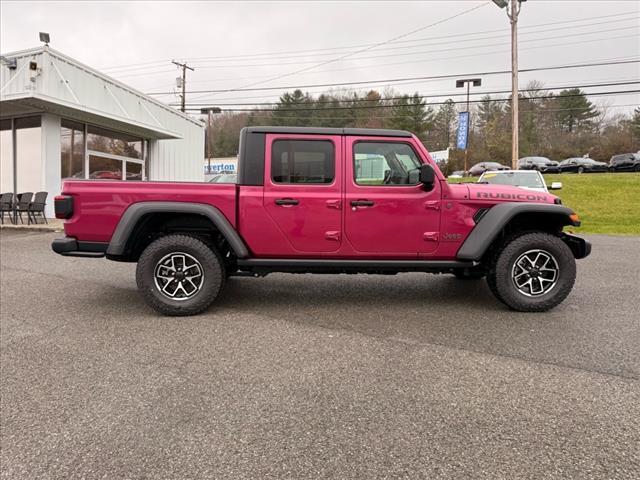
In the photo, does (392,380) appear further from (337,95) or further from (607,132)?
(607,132)

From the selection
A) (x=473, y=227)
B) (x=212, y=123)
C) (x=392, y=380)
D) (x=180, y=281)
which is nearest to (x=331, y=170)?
(x=473, y=227)

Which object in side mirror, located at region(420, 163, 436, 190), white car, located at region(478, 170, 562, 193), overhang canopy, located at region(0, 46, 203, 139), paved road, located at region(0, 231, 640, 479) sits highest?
overhang canopy, located at region(0, 46, 203, 139)

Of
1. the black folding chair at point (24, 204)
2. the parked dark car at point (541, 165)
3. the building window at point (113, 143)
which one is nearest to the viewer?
the black folding chair at point (24, 204)

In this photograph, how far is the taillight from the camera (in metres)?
4.35

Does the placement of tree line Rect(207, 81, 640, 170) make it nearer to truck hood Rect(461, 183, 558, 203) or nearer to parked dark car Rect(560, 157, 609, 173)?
parked dark car Rect(560, 157, 609, 173)

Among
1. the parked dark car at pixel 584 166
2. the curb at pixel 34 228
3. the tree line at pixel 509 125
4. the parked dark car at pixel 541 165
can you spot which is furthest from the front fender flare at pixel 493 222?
the tree line at pixel 509 125

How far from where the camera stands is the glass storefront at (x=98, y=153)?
46.3 ft

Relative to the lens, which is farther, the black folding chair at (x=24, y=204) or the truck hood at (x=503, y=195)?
the black folding chair at (x=24, y=204)

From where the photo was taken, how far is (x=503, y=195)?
461cm

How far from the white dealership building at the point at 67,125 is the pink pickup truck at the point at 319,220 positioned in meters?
9.34

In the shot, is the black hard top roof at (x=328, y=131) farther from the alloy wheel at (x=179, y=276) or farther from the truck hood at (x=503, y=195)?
the alloy wheel at (x=179, y=276)

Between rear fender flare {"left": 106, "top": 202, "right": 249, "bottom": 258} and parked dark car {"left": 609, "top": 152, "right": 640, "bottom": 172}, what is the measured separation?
32.7 m

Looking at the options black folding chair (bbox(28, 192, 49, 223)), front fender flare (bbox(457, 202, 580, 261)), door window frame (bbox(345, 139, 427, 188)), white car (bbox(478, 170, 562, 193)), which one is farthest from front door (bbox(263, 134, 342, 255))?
black folding chair (bbox(28, 192, 49, 223))

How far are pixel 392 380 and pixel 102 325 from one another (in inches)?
113
